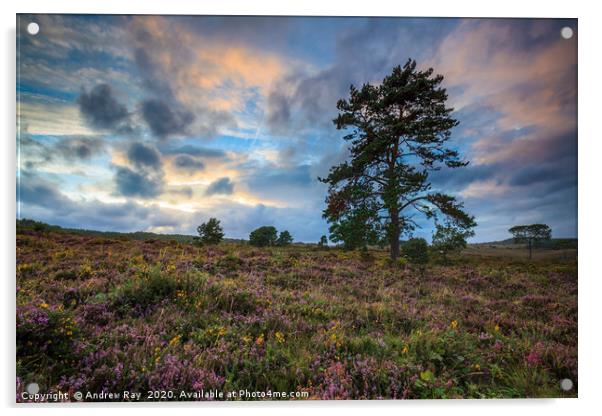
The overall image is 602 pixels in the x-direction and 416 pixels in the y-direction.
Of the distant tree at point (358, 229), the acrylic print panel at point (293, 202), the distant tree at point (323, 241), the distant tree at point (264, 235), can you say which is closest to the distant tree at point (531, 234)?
the acrylic print panel at point (293, 202)

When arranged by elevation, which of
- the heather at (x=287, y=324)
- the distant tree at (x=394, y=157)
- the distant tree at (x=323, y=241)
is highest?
the distant tree at (x=394, y=157)

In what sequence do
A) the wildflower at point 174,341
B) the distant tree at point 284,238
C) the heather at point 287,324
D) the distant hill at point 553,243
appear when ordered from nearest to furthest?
the heather at point 287,324 → the wildflower at point 174,341 → the distant hill at point 553,243 → the distant tree at point 284,238

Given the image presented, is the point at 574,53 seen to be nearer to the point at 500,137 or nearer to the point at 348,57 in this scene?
the point at 500,137

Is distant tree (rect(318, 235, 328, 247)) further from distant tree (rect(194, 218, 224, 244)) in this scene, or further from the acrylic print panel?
distant tree (rect(194, 218, 224, 244))

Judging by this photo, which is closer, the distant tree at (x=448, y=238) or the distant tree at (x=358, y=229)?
the distant tree at (x=448, y=238)

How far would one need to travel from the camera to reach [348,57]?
580cm

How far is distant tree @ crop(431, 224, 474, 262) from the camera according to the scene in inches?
249

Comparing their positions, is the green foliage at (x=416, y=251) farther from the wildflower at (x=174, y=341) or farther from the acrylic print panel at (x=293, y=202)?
the wildflower at (x=174, y=341)

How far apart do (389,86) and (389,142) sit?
145 centimetres

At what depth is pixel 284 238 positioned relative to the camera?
645 cm

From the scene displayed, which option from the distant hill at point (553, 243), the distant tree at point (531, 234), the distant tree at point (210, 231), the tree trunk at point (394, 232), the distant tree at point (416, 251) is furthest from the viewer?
the tree trunk at point (394, 232)

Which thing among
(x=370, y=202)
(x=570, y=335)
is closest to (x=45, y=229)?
(x=370, y=202)

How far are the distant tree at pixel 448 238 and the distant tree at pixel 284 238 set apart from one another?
11.1 ft

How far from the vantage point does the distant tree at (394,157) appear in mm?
6250
